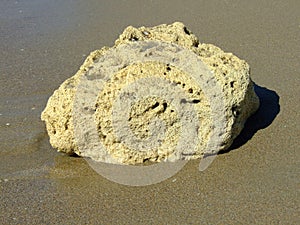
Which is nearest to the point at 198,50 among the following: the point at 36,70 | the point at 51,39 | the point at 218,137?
the point at 218,137

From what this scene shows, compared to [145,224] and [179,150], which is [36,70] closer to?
[179,150]

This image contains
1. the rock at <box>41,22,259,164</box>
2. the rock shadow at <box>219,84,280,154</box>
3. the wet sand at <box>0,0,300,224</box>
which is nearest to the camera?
the wet sand at <box>0,0,300,224</box>

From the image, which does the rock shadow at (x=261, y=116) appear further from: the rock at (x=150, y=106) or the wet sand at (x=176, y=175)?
the rock at (x=150, y=106)

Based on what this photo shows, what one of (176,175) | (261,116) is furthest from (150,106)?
(261,116)

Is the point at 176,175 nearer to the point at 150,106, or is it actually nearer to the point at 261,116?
the point at 150,106

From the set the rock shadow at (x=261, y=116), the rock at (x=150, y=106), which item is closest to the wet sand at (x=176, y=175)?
the rock shadow at (x=261, y=116)

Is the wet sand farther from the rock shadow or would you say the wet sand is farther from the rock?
the rock

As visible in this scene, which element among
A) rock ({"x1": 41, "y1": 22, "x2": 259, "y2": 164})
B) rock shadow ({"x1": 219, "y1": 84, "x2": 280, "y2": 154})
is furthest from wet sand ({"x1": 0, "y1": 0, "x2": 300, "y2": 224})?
rock ({"x1": 41, "y1": 22, "x2": 259, "y2": 164})
